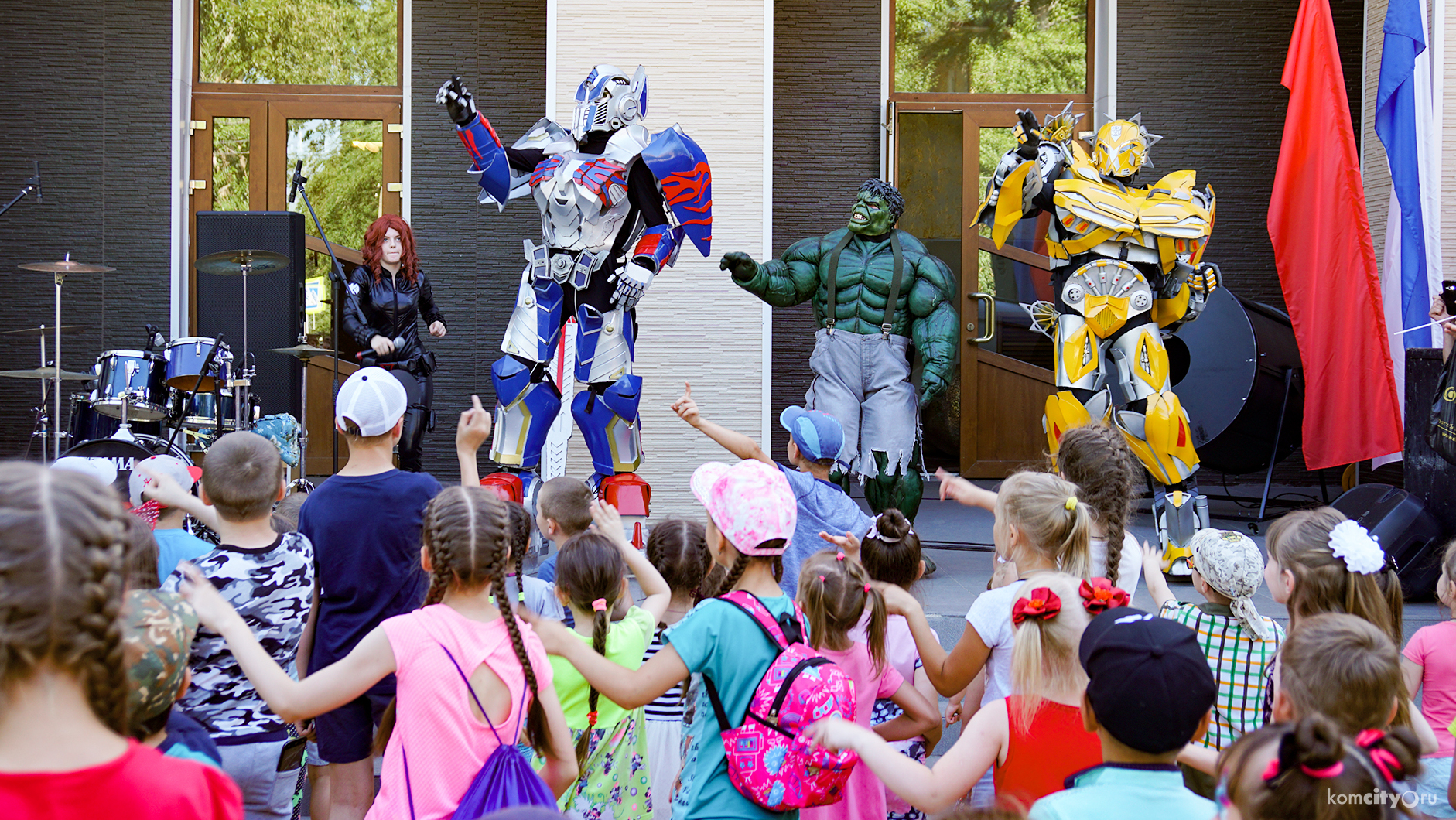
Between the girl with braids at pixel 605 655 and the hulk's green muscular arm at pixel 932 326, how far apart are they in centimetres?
327

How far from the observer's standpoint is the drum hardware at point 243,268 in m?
6.31

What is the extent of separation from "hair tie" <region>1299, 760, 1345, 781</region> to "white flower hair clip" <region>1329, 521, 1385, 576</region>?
1.11m

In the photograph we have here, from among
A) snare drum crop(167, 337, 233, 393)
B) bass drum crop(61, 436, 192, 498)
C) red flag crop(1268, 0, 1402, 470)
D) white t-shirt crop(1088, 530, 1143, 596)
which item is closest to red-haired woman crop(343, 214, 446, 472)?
snare drum crop(167, 337, 233, 393)

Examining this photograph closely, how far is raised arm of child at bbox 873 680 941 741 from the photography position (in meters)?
2.34

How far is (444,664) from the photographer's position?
5.90 ft

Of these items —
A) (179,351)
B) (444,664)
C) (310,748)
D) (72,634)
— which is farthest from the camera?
(179,351)

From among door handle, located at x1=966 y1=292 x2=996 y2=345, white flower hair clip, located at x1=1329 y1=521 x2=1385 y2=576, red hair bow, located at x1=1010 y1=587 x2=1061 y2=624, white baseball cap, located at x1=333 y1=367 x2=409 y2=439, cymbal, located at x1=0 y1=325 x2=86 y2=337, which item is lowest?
red hair bow, located at x1=1010 y1=587 x2=1061 y2=624

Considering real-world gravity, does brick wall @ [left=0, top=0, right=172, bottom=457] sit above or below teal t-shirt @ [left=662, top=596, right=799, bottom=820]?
above

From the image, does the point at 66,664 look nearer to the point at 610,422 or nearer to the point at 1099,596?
the point at 1099,596

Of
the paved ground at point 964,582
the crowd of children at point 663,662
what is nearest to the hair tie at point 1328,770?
the crowd of children at point 663,662

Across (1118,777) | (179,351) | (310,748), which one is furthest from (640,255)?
(1118,777)

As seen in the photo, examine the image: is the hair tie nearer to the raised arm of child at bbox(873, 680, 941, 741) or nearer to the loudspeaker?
the raised arm of child at bbox(873, 680, 941, 741)

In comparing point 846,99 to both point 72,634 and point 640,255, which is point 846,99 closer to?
point 640,255

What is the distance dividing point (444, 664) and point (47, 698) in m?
0.74
